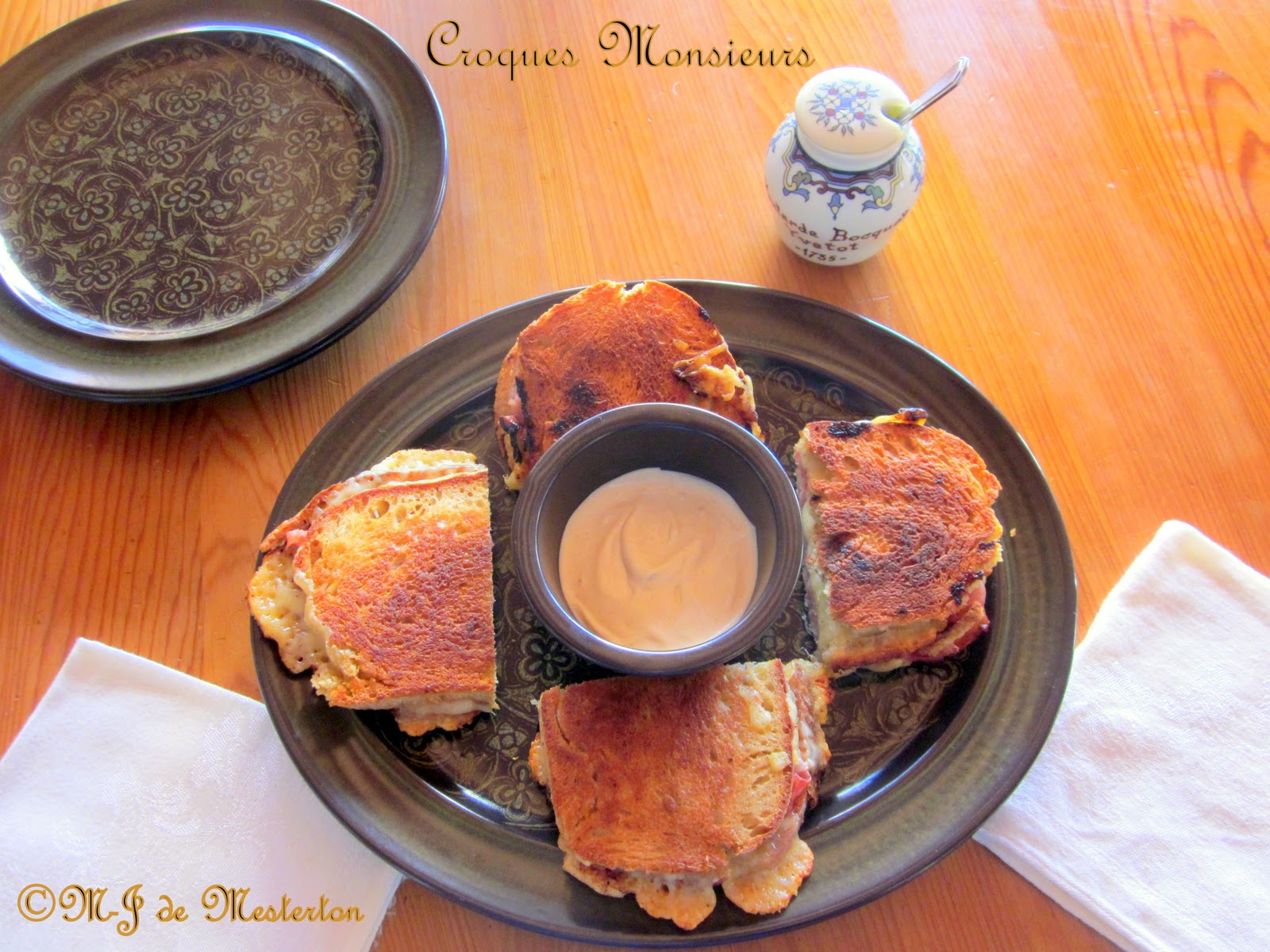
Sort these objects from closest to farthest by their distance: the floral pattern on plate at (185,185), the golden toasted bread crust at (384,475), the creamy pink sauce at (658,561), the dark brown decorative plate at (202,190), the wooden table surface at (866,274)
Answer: the creamy pink sauce at (658,561) < the golden toasted bread crust at (384,475) < the wooden table surface at (866,274) < the dark brown decorative plate at (202,190) < the floral pattern on plate at (185,185)

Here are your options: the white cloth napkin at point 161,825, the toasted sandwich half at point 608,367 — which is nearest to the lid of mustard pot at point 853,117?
the toasted sandwich half at point 608,367

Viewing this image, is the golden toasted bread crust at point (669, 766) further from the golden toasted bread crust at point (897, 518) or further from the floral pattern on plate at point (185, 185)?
the floral pattern on plate at point (185, 185)

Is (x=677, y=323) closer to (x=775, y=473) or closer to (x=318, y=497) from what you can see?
(x=775, y=473)

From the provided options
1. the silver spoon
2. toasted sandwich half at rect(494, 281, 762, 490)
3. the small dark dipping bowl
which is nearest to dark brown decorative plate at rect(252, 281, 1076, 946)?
toasted sandwich half at rect(494, 281, 762, 490)

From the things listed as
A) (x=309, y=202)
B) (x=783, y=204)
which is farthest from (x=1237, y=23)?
(x=309, y=202)

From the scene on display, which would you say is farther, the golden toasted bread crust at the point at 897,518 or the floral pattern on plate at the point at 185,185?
the floral pattern on plate at the point at 185,185

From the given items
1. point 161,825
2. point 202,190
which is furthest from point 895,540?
point 202,190

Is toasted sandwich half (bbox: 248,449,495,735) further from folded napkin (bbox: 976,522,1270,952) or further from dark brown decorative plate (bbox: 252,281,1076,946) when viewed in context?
folded napkin (bbox: 976,522,1270,952)
